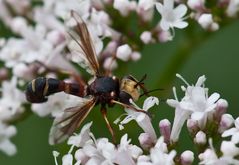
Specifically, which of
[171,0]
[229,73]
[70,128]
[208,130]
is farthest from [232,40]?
[70,128]

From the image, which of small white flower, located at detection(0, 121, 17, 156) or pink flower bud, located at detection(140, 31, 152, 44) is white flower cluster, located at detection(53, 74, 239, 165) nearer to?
pink flower bud, located at detection(140, 31, 152, 44)

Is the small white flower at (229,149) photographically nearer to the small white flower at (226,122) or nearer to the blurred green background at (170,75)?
the small white flower at (226,122)

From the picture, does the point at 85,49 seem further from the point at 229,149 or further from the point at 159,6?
the point at 229,149

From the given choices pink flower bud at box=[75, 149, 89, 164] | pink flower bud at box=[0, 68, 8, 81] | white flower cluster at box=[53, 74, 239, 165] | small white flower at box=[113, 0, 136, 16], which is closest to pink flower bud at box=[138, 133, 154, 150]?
white flower cluster at box=[53, 74, 239, 165]

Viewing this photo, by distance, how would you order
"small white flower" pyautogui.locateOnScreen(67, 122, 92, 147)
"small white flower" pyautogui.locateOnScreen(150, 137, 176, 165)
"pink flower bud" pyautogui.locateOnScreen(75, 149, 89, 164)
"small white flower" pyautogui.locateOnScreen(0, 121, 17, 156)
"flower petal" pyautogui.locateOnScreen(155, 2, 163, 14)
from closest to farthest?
"small white flower" pyautogui.locateOnScreen(150, 137, 176, 165) < "pink flower bud" pyautogui.locateOnScreen(75, 149, 89, 164) < "small white flower" pyautogui.locateOnScreen(67, 122, 92, 147) < "flower petal" pyautogui.locateOnScreen(155, 2, 163, 14) < "small white flower" pyautogui.locateOnScreen(0, 121, 17, 156)

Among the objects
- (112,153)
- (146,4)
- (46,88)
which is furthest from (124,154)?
(146,4)
